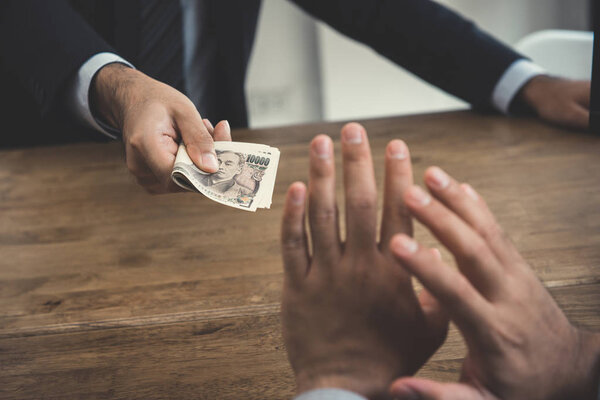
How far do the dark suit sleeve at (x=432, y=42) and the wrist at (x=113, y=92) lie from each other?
2.55 feet

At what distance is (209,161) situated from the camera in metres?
0.71

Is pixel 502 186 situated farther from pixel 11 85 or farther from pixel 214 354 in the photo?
pixel 11 85

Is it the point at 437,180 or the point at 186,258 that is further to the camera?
the point at 186,258

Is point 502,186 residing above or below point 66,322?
above

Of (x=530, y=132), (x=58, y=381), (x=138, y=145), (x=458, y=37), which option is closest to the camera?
(x=58, y=381)

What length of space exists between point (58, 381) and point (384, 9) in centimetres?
111

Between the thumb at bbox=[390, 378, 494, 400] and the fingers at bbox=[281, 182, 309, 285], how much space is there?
0.12m

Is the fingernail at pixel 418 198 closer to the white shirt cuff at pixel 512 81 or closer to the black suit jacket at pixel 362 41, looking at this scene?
the black suit jacket at pixel 362 41

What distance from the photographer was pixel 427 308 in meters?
0.49

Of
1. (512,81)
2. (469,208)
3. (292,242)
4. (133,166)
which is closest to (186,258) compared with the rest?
(133,166)

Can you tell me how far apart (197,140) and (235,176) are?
76mm

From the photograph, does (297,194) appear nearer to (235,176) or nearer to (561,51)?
(235,176)

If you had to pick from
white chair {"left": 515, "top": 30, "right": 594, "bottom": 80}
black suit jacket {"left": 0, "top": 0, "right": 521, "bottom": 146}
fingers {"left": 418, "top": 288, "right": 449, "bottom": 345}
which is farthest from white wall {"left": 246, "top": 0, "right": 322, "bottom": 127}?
fingers {"left": 418, "top": 288, "right": 449, "bottom": 345}

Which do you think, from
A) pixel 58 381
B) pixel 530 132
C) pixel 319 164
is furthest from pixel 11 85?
pixel 530 132
